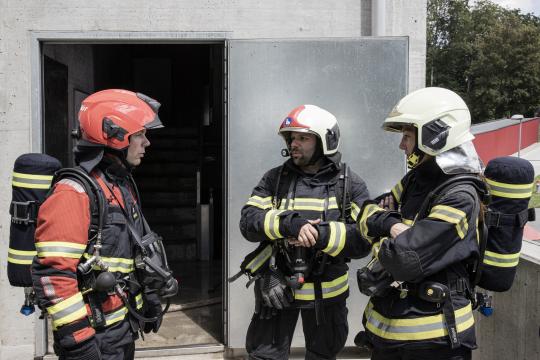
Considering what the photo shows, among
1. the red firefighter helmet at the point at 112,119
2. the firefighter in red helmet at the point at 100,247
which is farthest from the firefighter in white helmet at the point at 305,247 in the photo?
the red firefighter helmet at the point at 112,119

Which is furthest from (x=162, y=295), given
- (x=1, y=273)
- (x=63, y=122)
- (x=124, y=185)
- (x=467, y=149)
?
(x=63, y=122)

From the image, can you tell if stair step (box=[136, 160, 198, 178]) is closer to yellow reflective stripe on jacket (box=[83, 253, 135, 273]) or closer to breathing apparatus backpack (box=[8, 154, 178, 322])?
breathing apparatus backpack (box=[8, 154, 178, 322])

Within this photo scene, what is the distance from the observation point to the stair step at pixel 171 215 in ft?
28.3

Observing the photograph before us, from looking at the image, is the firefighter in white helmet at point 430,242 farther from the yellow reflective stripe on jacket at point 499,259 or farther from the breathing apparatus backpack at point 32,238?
the breathing apparatus backpack at point 32,238

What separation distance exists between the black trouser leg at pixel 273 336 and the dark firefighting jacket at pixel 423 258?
2.43 ft

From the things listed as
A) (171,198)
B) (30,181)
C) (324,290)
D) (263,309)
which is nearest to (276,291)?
(263,309)

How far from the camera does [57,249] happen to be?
2260mm

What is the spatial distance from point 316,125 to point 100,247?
1.48 m

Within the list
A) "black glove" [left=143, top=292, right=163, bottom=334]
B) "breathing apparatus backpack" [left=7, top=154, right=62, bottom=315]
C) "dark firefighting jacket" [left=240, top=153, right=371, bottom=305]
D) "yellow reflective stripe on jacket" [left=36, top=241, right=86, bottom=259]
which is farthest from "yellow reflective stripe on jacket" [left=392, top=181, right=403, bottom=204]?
"breathing apparatus backpack" [left=7, top=154, right=62, bottom=315]

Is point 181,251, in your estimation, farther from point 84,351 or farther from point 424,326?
point 424,326

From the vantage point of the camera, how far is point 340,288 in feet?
10.8

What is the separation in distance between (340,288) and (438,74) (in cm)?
5250

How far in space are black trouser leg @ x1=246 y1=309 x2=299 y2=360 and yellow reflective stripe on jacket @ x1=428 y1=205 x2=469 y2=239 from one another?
1321mm

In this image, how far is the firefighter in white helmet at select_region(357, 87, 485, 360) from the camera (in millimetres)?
2270
